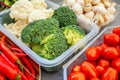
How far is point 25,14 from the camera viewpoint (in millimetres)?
986

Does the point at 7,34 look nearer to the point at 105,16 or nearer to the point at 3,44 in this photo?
the point at 3,44

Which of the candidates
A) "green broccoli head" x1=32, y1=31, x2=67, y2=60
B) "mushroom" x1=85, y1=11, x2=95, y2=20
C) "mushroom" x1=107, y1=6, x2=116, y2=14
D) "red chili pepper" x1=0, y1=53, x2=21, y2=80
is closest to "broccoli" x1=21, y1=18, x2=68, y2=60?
"green broccoli head" x1=32, y1=31, x2=67, y2=60

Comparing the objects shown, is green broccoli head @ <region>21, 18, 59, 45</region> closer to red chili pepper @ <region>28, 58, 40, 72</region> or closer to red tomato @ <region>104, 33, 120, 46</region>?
red chili pepper @ <region>28, 58, 40, 72</region>

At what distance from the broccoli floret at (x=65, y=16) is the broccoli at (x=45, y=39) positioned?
0.09 m

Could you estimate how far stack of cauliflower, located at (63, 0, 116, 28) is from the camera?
1073 mm

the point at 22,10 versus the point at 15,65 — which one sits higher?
the point at 22,10

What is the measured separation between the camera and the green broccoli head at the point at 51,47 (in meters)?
0.87

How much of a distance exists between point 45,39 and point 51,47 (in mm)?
37

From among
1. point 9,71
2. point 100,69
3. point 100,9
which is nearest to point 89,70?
point 100,69

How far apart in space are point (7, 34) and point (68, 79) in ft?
1.09

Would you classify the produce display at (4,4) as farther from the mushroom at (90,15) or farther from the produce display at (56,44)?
the mushroom at (90,15)

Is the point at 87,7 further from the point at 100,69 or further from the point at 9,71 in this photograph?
the point at 9,71

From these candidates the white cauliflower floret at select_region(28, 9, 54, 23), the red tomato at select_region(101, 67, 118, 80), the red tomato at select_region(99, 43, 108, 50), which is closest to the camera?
the red tomato at select_region(101, 67, 118, 80)

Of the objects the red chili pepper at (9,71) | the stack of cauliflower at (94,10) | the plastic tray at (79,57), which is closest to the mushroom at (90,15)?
the stack of cauliflower at (94,10)
